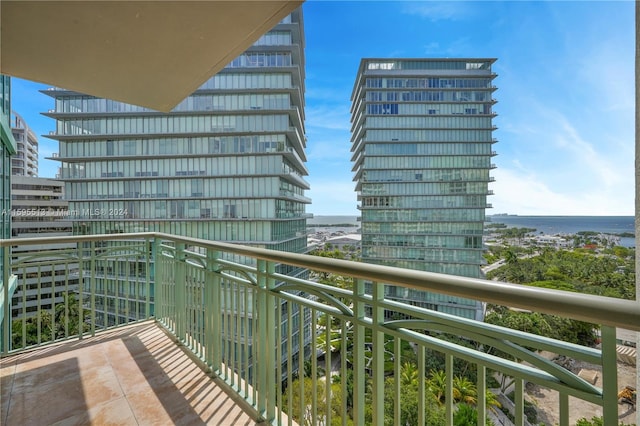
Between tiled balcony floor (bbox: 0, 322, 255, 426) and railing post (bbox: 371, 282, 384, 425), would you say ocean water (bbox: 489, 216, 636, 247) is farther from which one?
railing post (bbox: 371, 282, 384, 425)

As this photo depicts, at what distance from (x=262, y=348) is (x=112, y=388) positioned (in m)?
1.20

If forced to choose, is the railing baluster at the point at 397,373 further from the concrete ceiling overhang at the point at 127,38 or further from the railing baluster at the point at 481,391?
the concrete ceiling overhang at the point at 127,38

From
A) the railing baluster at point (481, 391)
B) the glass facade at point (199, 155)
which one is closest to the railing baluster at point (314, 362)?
the railing baluster at point (481, 391)

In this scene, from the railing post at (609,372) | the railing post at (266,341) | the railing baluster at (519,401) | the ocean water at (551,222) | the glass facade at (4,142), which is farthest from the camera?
the ocean water at (551,222)

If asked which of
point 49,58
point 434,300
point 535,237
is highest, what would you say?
point 49,58

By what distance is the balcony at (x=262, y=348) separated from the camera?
757 mm

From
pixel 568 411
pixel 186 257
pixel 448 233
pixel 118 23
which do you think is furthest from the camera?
pixel 448 233

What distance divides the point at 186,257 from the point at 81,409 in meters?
1.17

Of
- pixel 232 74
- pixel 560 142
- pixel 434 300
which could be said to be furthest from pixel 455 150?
pixel 232 74

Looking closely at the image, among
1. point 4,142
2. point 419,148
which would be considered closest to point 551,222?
point 419,148

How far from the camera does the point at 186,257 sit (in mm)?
2539

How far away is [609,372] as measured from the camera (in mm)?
662

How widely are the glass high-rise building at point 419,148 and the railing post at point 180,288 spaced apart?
2726 centimetres

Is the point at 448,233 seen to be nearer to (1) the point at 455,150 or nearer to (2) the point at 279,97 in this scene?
(1) the point at 455,150
